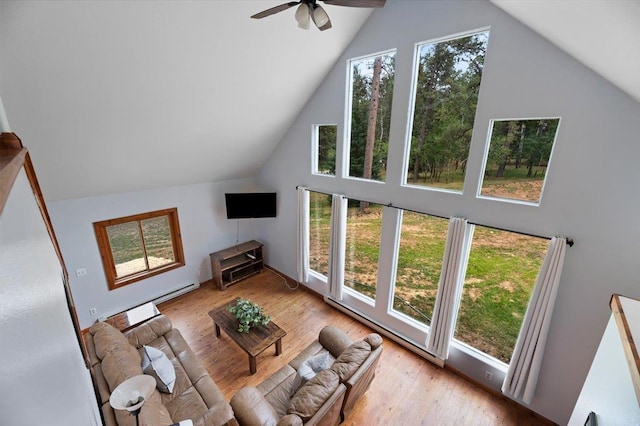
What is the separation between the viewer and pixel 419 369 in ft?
12.2

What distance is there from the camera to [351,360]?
2.69m

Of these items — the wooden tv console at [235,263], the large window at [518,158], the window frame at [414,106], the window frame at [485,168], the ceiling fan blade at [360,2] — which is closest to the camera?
the ceiling fan blade at [360,2]

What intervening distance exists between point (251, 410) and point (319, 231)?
331 centimetres

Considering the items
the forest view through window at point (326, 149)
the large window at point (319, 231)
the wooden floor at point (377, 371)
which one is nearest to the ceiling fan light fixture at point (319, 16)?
the forest view through window at point (326, 149)

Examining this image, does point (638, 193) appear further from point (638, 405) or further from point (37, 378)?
point (37, 378)

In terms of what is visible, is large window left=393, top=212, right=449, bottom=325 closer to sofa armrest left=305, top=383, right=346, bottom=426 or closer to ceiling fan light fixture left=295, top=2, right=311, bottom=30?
sofa armrest left=305, top=383, right=346, bottom=426

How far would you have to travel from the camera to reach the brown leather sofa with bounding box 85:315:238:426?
228 cm

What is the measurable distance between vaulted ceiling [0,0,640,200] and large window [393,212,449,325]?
2206 millimetres

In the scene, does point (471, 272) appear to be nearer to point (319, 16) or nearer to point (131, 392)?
point (319, 16)

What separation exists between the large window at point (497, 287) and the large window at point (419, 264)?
0.42m

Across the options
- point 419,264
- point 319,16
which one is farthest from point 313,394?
point 319,16

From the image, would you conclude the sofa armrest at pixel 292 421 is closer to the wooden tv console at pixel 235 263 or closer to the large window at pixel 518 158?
the large window at pixel 518 158

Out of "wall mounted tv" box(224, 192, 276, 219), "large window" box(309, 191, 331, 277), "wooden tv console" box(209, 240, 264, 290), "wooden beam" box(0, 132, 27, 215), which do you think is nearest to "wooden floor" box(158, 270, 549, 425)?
"wooden tv console" box(209, 240, 264, 290)

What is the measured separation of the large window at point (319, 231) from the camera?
4988 mm
